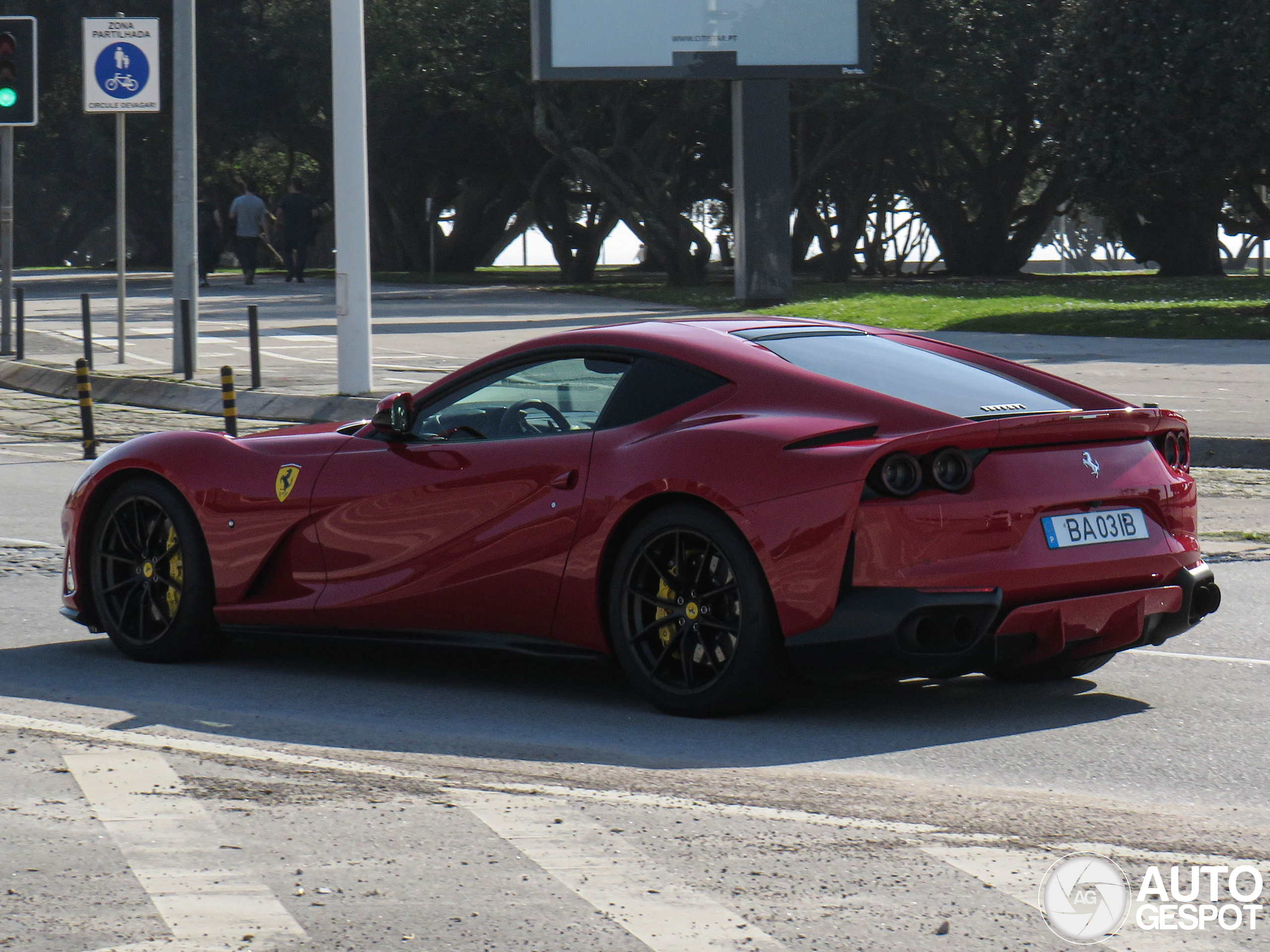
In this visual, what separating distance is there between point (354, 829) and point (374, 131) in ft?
140

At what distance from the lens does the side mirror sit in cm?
656

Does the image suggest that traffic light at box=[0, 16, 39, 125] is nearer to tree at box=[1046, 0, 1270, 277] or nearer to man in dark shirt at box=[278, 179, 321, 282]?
man in dark shirt at box=[278, 179, 321, 282]

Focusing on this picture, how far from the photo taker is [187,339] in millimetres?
18766

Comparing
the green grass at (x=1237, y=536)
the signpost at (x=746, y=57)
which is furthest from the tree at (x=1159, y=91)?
the green grass at (x=1237, y=536)

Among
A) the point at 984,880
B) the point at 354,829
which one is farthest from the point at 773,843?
the point at 354,829

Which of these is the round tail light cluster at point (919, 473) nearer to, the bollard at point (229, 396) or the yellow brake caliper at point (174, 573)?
the yellow brake caliper at point (174, 573)

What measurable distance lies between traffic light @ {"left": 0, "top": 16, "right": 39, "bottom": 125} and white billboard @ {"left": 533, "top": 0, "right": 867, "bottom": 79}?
9223mm

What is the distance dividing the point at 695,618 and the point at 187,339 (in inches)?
546

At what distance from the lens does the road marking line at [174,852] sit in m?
3.97

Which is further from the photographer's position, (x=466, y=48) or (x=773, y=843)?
(x=466, y=48)

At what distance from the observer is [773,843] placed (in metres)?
4.55

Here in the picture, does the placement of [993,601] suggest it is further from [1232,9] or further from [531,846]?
[1232,9]

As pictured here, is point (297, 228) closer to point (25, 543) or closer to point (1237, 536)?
point (25, 543)

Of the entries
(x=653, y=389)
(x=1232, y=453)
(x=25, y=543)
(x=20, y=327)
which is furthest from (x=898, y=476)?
(x=20, y=327)
